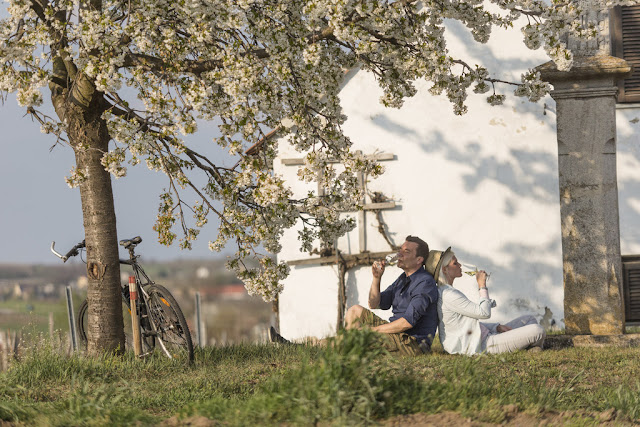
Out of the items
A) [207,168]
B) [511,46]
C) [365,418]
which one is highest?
[511,46]

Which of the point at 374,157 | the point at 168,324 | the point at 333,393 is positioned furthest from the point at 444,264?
the point at 374,157

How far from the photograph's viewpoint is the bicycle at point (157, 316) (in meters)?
8.09

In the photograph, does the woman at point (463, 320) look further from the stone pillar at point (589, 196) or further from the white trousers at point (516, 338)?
the stone pillar at point (589, 196)

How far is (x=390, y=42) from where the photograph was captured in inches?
329

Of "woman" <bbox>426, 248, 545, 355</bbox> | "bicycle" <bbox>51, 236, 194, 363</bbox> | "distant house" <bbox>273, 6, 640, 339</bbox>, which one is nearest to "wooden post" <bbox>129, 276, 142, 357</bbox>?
"bicycle" <bbox>51, 236, 194, 363</bbox>

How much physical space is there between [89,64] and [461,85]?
4219 millimetres

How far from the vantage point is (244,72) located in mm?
7297

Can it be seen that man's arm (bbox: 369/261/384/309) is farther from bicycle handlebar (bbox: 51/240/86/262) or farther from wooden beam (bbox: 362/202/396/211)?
wooden beam (bbox: 362/202/396/211)

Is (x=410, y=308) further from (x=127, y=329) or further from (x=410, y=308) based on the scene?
(x=127, y=329)

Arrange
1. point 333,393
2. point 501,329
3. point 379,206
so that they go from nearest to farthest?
1. point 333,393
2. point 501,329
3. point 379,206

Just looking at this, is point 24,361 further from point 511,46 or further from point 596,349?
point 511,46

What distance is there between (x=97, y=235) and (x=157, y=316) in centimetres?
126

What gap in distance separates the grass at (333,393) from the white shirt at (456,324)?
0.78 meters

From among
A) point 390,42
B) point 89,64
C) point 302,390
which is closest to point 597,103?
point 390,42
